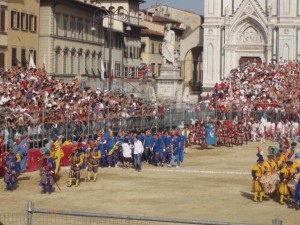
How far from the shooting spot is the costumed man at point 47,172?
2562cm

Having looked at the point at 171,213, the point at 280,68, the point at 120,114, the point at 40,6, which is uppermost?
the point at 40,6

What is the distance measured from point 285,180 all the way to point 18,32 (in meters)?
34.4

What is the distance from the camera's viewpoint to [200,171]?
32.3 m

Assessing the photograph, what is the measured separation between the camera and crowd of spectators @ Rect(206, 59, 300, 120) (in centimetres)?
5316

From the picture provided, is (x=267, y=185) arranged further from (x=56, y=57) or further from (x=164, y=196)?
(x=56, y=57)

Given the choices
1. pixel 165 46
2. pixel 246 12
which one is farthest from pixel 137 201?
pixel 246 12

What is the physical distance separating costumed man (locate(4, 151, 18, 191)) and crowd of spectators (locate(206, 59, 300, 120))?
90.1 ft

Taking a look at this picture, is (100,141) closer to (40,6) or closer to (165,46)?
(165,46)

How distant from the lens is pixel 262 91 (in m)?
57.7

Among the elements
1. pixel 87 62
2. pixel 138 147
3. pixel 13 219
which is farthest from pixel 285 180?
pixel 87 62

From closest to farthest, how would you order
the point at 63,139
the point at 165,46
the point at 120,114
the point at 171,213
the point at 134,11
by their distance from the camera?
the point at 171,213
the point at 63,139
the point at 120,114
the point at 165,46
the point at 134,11

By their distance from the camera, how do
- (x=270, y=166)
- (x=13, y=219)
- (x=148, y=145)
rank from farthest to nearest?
(x=148, y=145)
(x=270, y=166)
(x=13, y=219)

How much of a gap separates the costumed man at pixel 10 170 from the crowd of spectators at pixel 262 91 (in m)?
27.5

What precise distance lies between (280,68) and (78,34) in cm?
1841
